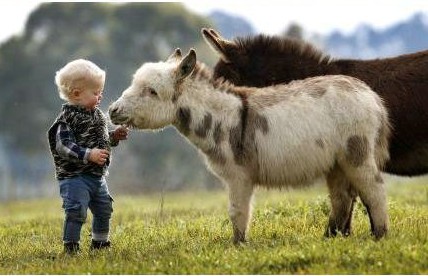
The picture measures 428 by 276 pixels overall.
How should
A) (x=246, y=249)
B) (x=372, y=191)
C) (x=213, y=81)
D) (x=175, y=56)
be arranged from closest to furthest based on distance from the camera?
1. (x=246, y=249)
2. (x=372, y=191)
3. (x=213, y=81)
4. (x=175, y=56)

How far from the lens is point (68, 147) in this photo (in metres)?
8.84

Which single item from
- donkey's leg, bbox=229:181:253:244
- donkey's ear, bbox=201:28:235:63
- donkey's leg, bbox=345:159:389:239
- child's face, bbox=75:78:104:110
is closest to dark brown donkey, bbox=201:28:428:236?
donkey's ear, bbox=201:28:235:63

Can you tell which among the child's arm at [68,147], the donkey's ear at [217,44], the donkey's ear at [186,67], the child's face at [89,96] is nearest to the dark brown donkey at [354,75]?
the donkey's ear at [217,44]

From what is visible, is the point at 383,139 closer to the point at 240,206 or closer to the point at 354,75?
the point at 354,75

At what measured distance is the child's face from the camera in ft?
29.7

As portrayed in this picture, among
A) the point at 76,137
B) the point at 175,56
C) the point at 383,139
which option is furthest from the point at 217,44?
the point at 383,139

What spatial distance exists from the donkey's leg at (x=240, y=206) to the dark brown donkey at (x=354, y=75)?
42.7 inches

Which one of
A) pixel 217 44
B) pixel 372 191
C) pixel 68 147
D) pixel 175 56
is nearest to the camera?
pixel 372 191

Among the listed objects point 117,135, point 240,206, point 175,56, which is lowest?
point 240,206

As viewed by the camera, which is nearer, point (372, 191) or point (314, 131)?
point (314, 131)

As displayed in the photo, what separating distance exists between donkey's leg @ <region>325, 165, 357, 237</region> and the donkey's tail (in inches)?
18.1

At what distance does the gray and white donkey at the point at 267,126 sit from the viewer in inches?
339

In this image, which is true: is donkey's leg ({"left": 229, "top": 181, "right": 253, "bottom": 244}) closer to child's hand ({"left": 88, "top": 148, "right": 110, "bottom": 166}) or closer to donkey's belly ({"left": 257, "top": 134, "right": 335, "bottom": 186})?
donkey's belly ({"left": 257, "top": 134, "right": 335, "bottom": 186})

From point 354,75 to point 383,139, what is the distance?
1.38m
